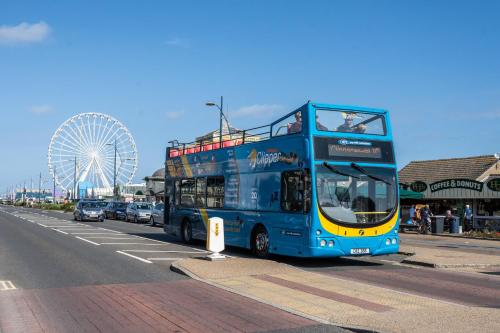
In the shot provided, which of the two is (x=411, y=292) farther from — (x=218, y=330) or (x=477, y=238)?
(x=477, y=238)

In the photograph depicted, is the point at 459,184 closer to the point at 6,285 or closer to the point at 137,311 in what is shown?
the point at 6,285

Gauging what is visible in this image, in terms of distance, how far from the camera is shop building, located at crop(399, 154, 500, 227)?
36.3 metres

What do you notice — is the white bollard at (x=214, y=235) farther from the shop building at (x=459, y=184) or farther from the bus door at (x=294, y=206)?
the shop building at (x=459, y=184)

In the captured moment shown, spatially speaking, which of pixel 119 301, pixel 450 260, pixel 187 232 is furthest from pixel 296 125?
pixel 187 232

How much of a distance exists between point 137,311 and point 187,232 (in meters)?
11.9

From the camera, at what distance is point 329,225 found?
13172 mm

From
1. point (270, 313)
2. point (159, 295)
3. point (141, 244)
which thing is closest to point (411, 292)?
point (270, 313)

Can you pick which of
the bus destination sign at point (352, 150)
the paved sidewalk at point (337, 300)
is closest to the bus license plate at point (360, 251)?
the paved sidewalk at point (337, 300)

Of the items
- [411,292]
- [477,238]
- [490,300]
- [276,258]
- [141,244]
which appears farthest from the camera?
[477,238]

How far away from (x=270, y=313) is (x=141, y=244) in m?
12.8

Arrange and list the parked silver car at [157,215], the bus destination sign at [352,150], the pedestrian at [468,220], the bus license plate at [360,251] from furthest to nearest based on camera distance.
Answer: the parked silver car at [157,215] → the pedestrian at [468,220] → the bus destination sign at [352,150] → the bus license plate at [360,251]

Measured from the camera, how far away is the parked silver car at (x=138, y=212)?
4094cm

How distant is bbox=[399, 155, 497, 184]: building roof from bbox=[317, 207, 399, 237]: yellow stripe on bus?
27412 millimetres

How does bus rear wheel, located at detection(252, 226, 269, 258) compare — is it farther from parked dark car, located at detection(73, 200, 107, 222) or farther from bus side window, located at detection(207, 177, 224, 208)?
parked dark car, located at detection(73, 200, 107, 222)
